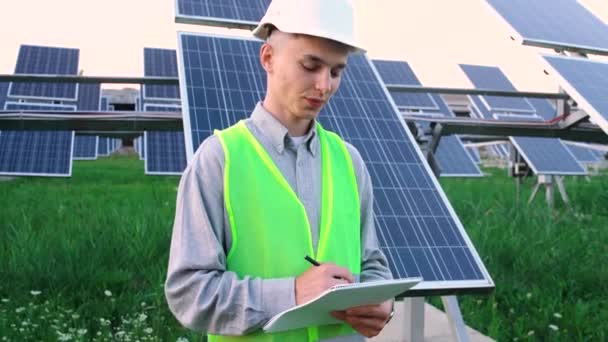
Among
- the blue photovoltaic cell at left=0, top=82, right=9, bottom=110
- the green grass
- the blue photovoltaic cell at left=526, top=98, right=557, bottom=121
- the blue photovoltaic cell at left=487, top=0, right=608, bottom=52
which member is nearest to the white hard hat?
the green grass

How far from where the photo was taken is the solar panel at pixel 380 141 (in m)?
3.08

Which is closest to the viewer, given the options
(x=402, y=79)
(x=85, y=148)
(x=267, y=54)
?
(x=267, y=54)

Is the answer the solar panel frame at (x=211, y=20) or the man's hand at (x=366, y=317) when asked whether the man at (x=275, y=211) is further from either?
the solar panel frame at (x=211, y=20)

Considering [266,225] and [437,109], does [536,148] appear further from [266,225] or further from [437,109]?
[266,225]

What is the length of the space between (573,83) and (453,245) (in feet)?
9.58

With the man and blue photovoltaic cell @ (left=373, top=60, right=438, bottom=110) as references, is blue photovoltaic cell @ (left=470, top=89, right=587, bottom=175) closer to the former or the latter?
blue photovoltaic cell @ (left=373, top=60, right=438, bottom=110)

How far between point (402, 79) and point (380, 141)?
31.0ft

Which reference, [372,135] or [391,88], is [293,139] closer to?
[372,135]

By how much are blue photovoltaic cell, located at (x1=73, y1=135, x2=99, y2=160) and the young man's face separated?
15138mm

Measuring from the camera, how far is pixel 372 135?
3.72 m

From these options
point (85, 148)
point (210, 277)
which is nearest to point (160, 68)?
point (85, 148)

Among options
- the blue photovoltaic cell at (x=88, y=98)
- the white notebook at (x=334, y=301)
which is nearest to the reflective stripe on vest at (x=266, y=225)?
the white notebook at (x=334, y=301)

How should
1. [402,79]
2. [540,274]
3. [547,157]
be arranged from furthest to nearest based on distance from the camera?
[402,79] → [547,157] → [540,274]

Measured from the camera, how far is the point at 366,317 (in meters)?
1.68
